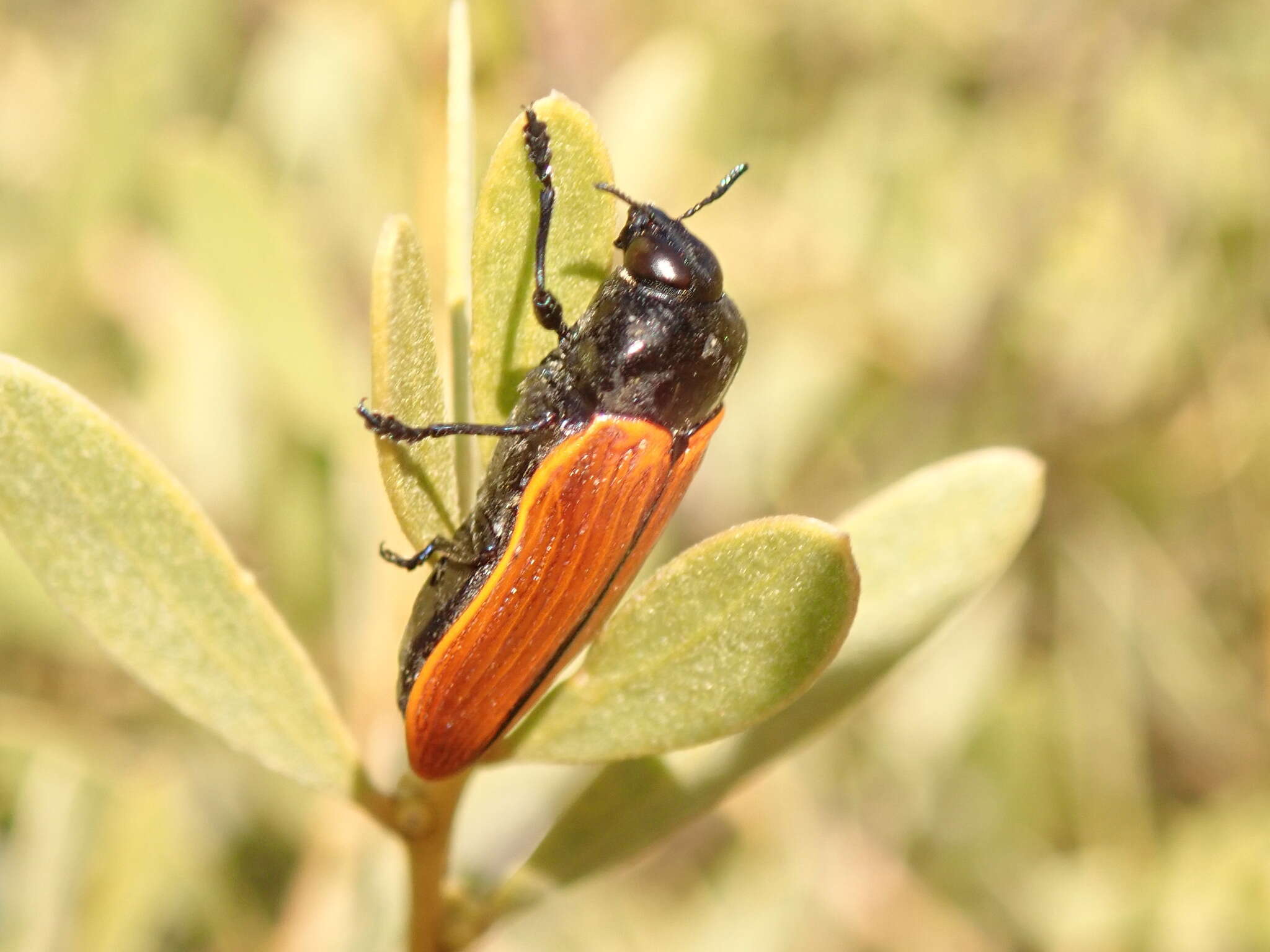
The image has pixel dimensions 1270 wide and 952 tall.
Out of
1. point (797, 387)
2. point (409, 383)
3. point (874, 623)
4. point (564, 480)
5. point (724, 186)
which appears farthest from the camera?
point (797, 387)

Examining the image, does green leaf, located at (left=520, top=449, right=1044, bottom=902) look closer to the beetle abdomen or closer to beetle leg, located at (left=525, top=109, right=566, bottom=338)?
the beetle abdomen

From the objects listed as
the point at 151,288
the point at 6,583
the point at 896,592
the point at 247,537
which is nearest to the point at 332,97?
the point at 151,288

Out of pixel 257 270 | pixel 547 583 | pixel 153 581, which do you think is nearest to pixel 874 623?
pixel 547 583

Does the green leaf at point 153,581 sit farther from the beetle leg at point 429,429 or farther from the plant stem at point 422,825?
the beetle leg at point 429,429

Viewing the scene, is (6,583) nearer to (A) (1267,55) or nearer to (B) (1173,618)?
(B) (1173,618)

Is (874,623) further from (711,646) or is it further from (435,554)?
(435,554)

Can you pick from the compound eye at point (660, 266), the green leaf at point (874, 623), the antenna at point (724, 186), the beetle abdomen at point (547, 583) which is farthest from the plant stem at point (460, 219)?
the antenna at point (724, 186)
